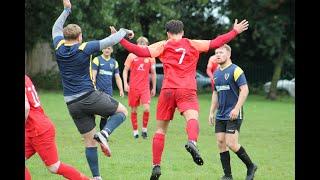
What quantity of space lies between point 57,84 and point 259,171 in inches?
1058

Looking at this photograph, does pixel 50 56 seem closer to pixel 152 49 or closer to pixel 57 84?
pixel 57 84

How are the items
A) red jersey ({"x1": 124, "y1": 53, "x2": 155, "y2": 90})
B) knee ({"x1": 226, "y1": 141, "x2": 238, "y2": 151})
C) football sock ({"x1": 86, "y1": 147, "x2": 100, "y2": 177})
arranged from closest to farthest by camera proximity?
1. football sock ({"x1": 86, "y1": 147, "x2": 100, "y2": 177})
2. knee ({"x1": 226, "y1": 141, "x2": 238, "y2": 151})
3. red jersey ({"x1": 124, "y1": 53, "x2": 155, "y2": 90})

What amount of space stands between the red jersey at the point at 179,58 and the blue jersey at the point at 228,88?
0.62 metres

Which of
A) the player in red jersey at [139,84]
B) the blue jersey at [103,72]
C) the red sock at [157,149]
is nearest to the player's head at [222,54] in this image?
the red sock at [157,149]

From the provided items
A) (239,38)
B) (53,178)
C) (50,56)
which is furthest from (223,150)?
(239,38)

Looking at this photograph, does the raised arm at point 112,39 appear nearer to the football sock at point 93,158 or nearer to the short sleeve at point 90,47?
the short sleeve at point 90,47

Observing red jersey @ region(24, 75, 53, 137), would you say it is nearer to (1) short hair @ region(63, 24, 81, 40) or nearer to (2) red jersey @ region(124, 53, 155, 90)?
(1) short hair @ region(63, 24, 81, 40)

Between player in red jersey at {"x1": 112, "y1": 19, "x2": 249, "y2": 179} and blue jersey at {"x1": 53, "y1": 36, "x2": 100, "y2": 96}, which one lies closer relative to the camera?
blue jersey at {"x1": 53, "y1": 36, "x2": 100, "y2": 96}

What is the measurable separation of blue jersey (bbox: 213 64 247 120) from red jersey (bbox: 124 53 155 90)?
6.03m

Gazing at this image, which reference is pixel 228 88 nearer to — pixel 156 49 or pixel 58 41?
pixel 156 49

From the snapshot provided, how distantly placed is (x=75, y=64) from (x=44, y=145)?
142cm

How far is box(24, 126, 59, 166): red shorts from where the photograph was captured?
24.7 ft

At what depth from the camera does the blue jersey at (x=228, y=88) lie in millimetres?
9547

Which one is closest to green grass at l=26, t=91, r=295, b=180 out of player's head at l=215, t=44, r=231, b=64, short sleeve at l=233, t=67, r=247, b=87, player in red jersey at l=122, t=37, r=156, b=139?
player in red jersey at l=122, t=37, r=156, b=139
